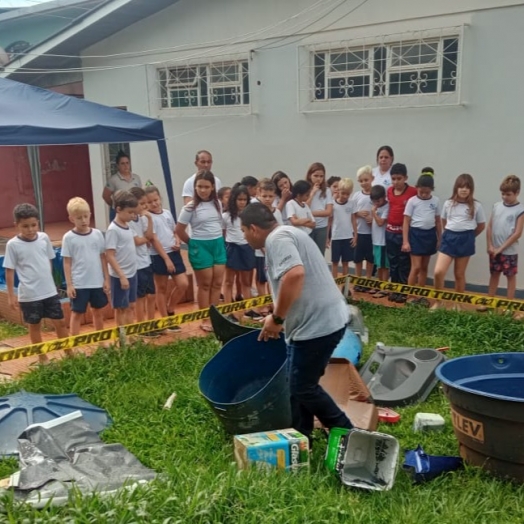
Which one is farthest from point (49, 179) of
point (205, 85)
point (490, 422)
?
point (490, 422)

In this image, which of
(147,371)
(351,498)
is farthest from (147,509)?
(147,371)

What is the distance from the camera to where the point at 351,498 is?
138 inches

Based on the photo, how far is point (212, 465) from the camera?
3.94m

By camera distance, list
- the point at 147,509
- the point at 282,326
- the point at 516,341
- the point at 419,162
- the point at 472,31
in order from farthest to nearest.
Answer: the point at 419,162 → the point at 472,31 → the point at 516,341 → the point at 282,326 → the point at 147,509

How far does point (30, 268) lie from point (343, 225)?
418 cm

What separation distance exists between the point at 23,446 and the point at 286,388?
5.53 feet

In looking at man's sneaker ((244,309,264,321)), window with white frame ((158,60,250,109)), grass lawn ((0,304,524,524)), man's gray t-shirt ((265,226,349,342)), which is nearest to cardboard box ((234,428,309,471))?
grass lawn ((0,304,524,524))

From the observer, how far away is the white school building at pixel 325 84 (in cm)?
797

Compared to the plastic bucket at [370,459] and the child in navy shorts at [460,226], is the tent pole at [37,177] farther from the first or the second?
the plastic bucket at [370,459]

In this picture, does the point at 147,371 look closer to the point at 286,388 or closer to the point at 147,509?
the point at 286,388

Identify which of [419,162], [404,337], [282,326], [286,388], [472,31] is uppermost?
[472,31]

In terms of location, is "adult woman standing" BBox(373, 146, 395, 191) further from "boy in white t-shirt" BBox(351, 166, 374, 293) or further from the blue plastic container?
the blue plastic container

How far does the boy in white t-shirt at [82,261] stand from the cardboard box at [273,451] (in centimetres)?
267

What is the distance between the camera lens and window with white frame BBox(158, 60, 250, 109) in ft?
35.1
